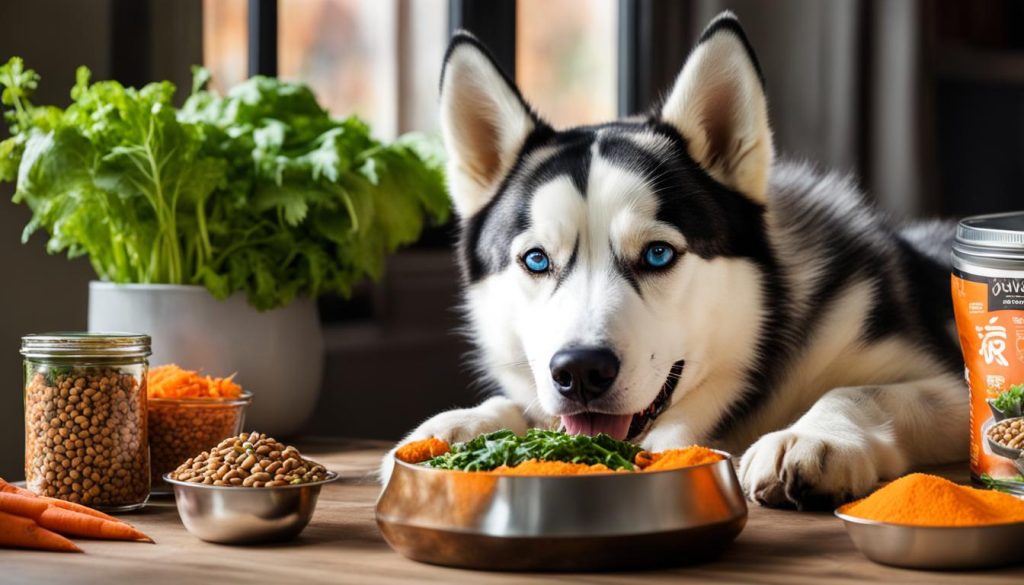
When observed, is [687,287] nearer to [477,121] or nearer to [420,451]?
[477,121]

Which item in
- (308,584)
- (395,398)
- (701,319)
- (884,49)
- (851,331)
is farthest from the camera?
(884,49)

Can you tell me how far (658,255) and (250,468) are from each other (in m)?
0.60

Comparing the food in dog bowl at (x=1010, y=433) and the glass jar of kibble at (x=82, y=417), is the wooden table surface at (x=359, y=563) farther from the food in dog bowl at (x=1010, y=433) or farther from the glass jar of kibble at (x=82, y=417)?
the food in dog bowl at (x=1010, y=433)

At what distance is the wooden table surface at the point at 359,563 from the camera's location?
3.13ft

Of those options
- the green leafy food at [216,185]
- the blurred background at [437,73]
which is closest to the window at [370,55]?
the blurred background at [437,73]

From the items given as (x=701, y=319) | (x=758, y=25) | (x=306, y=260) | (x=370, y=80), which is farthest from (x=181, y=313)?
(x=758, y=25)

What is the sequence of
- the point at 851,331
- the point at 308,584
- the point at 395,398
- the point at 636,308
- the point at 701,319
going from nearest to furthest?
the point at 308,584, the point at 636,308, the point at 701,319, the point at 851,331, the point at 395,398

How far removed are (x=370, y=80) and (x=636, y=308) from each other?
5.51 feet

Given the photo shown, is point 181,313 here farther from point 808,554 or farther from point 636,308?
point 808,554

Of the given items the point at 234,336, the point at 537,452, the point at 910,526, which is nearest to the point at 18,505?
the point at 537,452

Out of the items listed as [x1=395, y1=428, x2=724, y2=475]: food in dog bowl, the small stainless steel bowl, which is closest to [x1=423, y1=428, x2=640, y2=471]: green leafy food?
[x1=395, y1=428, x2=724, y2=475]: food in dog bowl

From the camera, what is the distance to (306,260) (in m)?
1.83

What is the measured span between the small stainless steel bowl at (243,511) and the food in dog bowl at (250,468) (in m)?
0.01

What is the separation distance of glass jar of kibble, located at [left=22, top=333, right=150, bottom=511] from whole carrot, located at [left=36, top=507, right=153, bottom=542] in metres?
0.13
